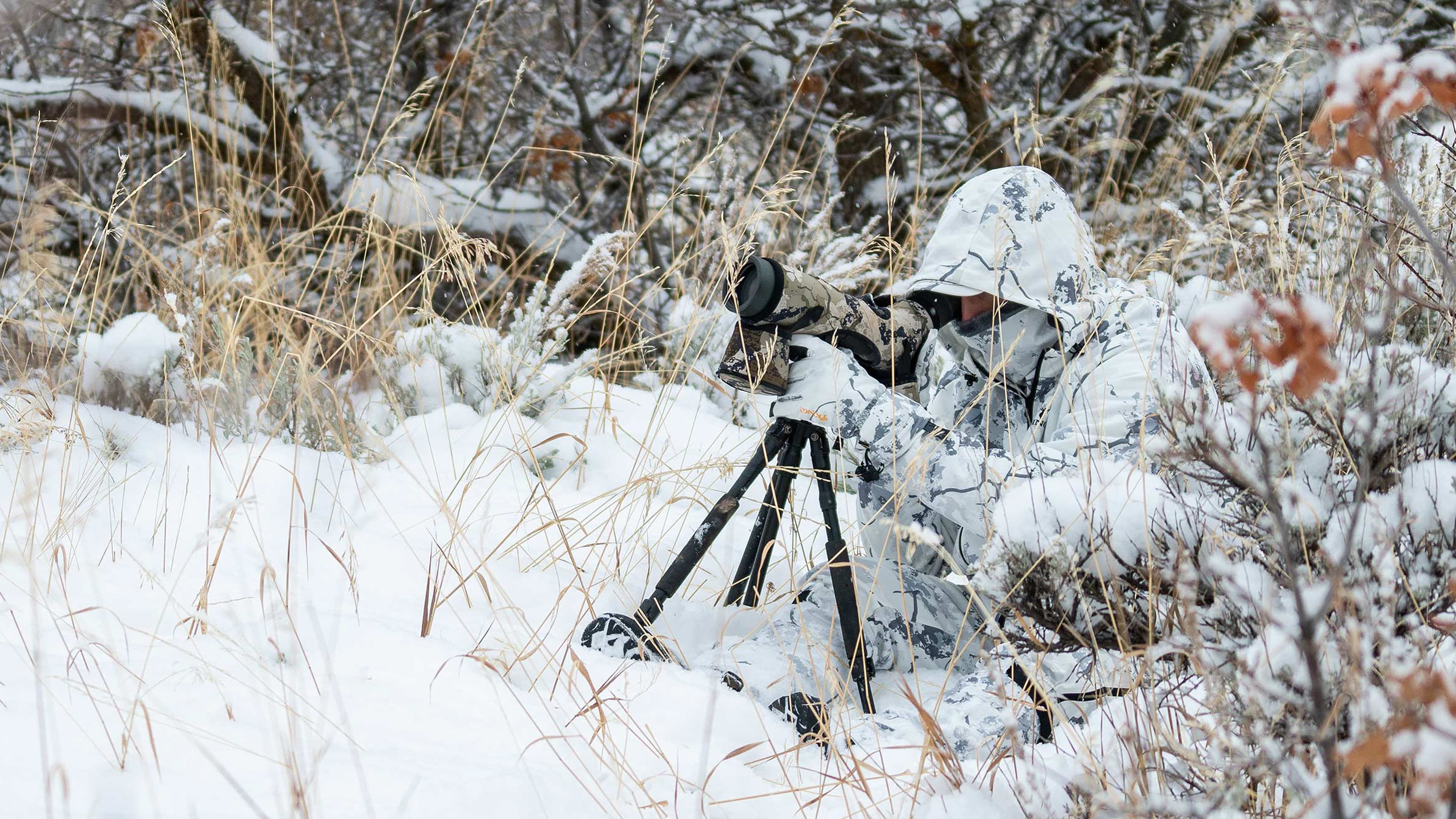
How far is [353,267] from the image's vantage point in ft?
14.9

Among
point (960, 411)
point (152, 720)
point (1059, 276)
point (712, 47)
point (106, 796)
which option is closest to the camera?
point (106, 796)

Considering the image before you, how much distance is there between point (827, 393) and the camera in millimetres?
1888

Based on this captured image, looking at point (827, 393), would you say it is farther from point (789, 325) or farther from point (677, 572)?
point (677, 572)

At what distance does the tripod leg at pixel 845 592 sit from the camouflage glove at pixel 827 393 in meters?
0.08

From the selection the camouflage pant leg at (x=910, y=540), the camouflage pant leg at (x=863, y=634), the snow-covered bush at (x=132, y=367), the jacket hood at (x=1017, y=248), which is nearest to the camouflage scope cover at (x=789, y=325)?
the jacket hood at (x=1017, y=248)

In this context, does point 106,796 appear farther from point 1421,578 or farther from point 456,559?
point 1421,578

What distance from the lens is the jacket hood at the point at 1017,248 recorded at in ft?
6.67

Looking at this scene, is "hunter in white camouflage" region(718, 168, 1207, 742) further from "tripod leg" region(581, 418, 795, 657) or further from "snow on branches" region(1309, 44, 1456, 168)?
"snow on branches" region(1309, 44, 1456, 168)

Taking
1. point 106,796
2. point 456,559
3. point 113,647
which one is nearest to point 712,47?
point 456,559

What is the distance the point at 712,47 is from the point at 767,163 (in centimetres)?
60

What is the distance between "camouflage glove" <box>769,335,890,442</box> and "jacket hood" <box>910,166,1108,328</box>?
0.34 m

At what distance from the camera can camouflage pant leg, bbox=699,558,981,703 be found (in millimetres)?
1900

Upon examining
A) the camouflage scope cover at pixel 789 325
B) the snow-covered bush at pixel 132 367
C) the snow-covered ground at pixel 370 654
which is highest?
the snow-covered bush at pixel 132 367

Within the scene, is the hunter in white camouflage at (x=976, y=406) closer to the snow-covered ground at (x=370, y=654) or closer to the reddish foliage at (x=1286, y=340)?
the snow-covered ground at (x=370, y=654)
